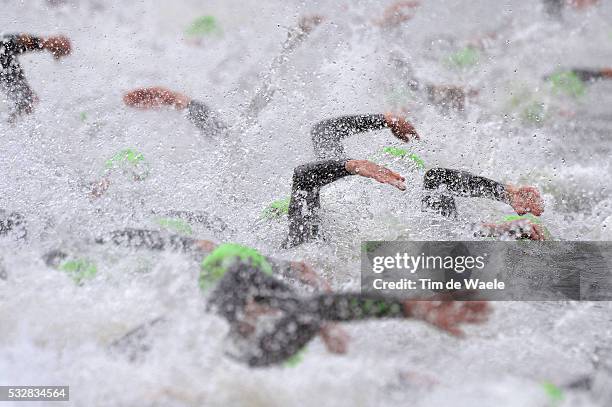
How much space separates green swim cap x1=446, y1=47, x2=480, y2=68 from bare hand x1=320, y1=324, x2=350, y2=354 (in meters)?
2.57

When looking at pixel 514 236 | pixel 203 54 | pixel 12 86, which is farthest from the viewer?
pixel 203 54

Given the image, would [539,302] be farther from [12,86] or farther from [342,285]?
[12,86]

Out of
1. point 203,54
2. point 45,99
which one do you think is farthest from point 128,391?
point 203,54

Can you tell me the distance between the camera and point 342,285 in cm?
190

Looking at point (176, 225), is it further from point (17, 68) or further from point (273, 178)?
point (17, 68)

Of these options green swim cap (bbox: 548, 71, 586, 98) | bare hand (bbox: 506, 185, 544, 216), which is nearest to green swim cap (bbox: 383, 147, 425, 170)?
bare hand (bbox: 506, 185, 544, 216)

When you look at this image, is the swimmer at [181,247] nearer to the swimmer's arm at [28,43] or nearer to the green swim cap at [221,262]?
the green swim cap at [221,262]

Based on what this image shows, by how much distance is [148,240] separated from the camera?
1.85 meters

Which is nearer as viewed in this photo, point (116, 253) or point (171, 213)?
point (116, 253)

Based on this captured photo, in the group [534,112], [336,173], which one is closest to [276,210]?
[336,173]

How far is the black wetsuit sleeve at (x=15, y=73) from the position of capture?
2650 millimetres

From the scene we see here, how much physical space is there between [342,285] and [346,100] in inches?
63.1

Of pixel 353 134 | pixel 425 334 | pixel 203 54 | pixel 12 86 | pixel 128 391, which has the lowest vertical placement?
pixel 128 391

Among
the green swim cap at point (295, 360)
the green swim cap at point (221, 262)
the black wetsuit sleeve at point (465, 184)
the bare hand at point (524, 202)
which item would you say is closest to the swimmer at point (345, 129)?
the black wetsuit sleeve at point (465, 184)
